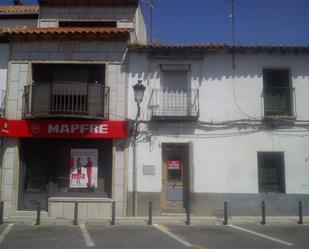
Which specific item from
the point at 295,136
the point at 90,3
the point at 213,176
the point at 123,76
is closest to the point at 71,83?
the point at 123,76

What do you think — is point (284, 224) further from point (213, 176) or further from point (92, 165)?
point (92, 165)

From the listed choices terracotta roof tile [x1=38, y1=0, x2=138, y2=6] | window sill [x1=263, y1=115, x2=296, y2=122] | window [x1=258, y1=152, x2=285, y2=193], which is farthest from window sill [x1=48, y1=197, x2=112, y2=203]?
terracotta roof tile [x1=38, y1=0, x2=138, y2=6]

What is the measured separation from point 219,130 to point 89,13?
24.6 ft

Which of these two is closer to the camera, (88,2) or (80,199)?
(80,199)

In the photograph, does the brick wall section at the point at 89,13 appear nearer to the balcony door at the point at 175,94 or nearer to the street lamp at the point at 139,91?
the balcony door at the point at 175,94

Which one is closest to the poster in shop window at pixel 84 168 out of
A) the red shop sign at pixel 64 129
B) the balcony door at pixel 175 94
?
the red shop sign at pixel 64 129

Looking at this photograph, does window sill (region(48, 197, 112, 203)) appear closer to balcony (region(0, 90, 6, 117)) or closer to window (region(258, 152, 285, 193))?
balcony (region(0, 90, 6, 117))

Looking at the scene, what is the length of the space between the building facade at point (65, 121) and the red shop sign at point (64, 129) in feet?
0.12

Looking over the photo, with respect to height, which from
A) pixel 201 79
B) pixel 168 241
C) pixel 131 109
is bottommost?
pixel 168 241

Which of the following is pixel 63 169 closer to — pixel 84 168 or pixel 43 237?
pixel 84 168

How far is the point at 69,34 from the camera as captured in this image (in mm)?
14977

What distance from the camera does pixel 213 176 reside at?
48.6ft

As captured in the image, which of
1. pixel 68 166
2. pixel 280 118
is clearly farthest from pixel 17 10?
pixel 280 118

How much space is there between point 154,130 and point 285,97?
519 cm
